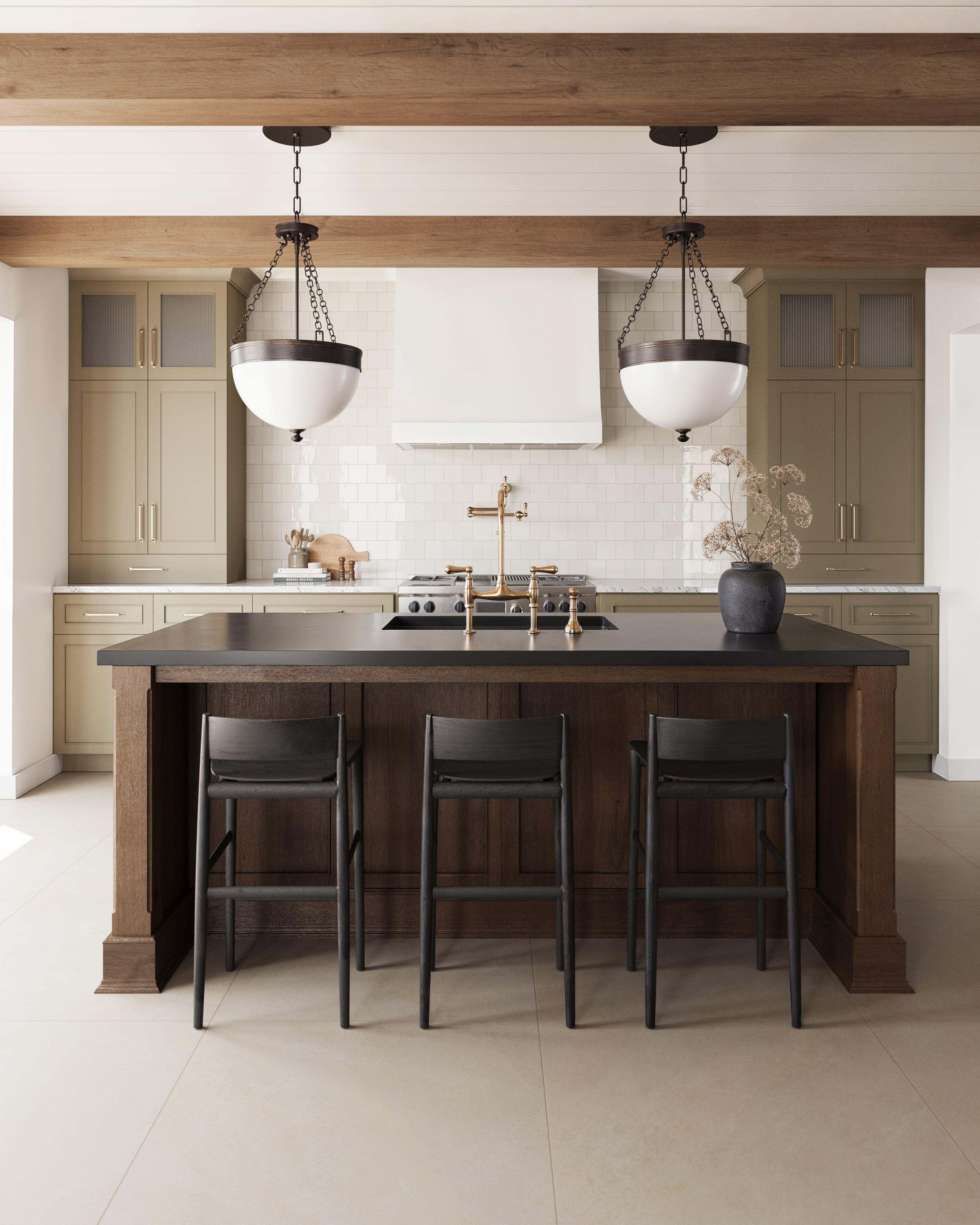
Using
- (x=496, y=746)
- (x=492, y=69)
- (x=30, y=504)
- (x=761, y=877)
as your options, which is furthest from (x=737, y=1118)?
(x=30, y=504)

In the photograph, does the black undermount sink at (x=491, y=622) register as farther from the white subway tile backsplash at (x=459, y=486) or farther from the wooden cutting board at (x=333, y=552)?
the wooden cutting board at (x=333, y=552)

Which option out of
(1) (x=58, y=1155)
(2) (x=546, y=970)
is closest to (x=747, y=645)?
(2) (x=546, y=970)

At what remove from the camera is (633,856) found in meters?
2.87

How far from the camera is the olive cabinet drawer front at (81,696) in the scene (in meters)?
5.29

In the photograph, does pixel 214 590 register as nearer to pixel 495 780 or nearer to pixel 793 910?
pixel 495 780

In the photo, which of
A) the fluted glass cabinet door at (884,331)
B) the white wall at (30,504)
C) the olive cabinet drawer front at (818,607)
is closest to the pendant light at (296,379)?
the white wall at (30,504)

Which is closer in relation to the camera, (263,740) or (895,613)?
(263,740)

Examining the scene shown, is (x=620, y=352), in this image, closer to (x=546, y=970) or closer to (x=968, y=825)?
(x=546, y=970)

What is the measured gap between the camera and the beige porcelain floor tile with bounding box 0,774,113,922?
370cm

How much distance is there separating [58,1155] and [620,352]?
2555 mm

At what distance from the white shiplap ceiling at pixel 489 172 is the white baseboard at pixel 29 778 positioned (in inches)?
108

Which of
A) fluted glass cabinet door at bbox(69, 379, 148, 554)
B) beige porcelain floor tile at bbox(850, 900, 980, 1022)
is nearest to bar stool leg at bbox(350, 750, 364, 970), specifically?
beige porcelain floor tile at bbox(850, 900, 980, 1022)

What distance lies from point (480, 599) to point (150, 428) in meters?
2.15

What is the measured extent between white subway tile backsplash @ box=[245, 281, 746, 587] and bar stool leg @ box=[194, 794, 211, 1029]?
338cm
